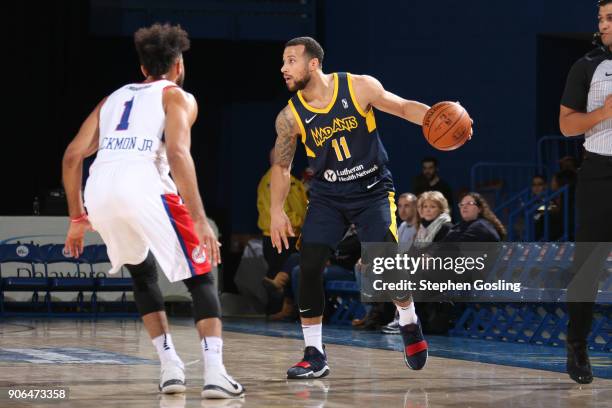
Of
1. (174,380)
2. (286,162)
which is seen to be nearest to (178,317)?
(286,162)

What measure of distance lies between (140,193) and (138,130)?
29 cm

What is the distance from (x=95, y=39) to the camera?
54.2ft

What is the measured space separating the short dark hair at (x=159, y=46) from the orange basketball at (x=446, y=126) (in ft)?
4.94

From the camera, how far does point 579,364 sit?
5.53 meters

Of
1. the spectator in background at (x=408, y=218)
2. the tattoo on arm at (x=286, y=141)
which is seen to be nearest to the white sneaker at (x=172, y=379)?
the tattoo on arm at (x=286, y=141)

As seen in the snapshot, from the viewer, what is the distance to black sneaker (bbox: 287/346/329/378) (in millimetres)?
5797

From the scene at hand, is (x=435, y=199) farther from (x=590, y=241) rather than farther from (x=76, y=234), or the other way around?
(x=76, y=234)

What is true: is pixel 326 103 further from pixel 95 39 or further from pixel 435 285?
pixel 95 39

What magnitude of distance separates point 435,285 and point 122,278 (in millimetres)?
4942

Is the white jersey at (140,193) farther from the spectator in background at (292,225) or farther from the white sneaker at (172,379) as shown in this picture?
the spectator in background at (292,225)

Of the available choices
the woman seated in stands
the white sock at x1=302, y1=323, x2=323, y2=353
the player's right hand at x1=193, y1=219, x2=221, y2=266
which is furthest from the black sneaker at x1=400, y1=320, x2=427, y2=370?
the woman seated in stands

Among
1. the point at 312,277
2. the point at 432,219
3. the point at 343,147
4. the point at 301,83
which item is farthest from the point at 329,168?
the point at 432,219

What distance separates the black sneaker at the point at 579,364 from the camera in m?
5.52

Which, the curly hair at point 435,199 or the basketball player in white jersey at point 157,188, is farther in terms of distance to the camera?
the curly hair at point 435,199
